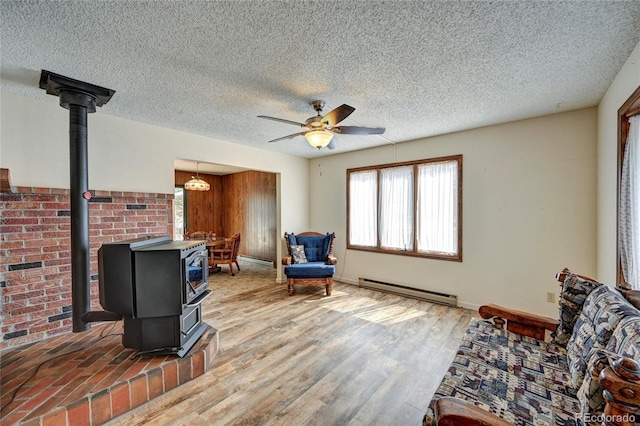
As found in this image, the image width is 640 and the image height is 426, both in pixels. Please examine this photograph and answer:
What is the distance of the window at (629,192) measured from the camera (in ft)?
6.25

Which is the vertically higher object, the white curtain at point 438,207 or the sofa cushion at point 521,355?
the white curtain at point 438,207

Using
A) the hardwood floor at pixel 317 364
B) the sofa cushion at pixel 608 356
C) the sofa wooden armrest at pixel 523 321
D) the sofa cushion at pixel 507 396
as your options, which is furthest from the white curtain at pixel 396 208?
the sofa cushion at pixel 608 356

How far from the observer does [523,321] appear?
6.30 feet

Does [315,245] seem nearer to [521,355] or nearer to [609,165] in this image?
[521,355]

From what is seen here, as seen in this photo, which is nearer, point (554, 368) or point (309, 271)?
point (554, 368)

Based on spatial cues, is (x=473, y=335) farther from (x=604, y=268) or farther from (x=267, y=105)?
(x=267, y=105)

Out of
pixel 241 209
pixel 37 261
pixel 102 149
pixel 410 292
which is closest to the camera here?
pixel 37 261

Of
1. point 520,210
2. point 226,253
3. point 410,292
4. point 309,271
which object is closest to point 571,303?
point 520,210

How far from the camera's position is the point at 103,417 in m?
1.71

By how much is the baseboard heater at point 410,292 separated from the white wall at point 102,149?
302 cm

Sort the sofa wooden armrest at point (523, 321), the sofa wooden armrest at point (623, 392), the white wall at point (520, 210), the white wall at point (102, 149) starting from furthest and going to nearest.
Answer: the white wall at point (520, 210) → the white wall at point (102, 149) → the sofa wooden armrest at point (523, 321) → the sofa wooden armrest at point (623, 392)

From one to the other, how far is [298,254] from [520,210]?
3.41 meters

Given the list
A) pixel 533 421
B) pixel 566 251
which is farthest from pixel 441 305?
pixel 533 421

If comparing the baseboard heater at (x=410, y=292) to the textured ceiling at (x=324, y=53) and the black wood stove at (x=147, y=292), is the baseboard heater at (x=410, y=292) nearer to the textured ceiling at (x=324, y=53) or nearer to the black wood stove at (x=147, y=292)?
the textured ceiling at (x=324, y=53)
